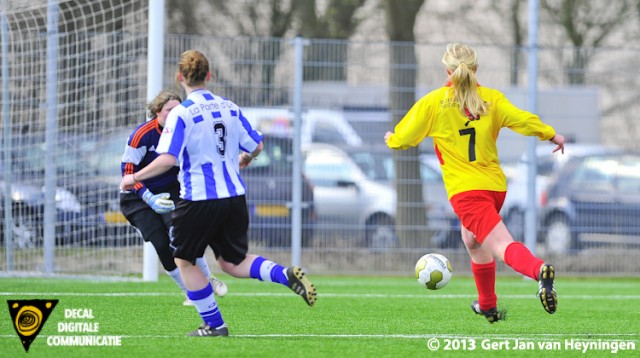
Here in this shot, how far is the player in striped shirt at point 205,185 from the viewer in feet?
23.4

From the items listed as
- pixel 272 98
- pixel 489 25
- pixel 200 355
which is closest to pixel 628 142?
pixel 272 98

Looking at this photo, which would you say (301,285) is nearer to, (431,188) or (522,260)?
(522,260)

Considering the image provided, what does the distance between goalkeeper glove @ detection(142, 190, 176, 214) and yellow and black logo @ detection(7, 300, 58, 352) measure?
104 cm

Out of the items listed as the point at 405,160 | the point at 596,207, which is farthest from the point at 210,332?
the point at 596,207

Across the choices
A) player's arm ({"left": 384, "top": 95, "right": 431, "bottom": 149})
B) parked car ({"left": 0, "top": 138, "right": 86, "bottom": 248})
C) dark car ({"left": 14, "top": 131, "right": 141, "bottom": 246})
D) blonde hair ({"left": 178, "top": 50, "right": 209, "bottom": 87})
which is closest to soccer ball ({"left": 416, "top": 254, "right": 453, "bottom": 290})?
player's arm ({"left": 384, "top": 95, "right": 431, "bottom": 149})

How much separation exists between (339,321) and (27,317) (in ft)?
8.32

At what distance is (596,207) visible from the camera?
1526 cm

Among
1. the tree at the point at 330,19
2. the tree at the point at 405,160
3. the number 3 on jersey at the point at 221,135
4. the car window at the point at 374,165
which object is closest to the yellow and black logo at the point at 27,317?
the number 3 on jersey at the point at 221,135

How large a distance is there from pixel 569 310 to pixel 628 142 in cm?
564

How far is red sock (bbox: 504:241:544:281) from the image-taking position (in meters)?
7.39

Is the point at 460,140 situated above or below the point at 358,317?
above

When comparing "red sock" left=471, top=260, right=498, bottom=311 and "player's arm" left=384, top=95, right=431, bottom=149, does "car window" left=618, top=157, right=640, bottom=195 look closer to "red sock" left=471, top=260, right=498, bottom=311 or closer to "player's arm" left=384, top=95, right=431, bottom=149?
"red sock" left=471, top=260, right=498, bottom=311

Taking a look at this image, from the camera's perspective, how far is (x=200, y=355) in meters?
6.50

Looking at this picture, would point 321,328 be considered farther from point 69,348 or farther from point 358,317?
point 69,348
